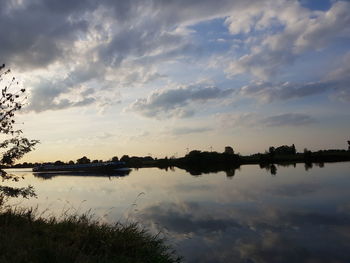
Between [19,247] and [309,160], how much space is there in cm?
16527

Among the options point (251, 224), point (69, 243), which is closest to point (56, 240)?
point (69, 243)

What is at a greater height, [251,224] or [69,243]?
[69,243]

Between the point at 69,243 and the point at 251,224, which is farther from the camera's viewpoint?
the point at 251,224

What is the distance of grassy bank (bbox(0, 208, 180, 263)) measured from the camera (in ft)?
33.5

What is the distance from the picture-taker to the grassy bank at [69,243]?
10.2 metres

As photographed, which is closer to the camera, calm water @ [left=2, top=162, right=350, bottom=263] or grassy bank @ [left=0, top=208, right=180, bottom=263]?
grassy bank @ [left=0, top=208, right=180, bottom=263]

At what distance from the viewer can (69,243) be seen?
1311cm

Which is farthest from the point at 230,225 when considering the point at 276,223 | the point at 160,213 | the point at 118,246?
the point at 118,246

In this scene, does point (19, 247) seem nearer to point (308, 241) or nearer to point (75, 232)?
point (75, 232)

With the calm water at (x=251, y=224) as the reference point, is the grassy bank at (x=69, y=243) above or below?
above

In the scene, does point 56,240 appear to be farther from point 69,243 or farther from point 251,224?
point 251,224

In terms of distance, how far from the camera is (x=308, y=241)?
19.1 meters

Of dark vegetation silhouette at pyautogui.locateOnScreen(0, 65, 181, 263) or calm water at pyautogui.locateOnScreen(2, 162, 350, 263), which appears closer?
dark vegetation silhouette at pyautogui.locateOnScreen(0, 65, 181, 263)

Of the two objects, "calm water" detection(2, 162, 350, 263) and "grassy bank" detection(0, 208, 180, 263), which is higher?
"grassy bank" detection(0, 208, 180, 263)
